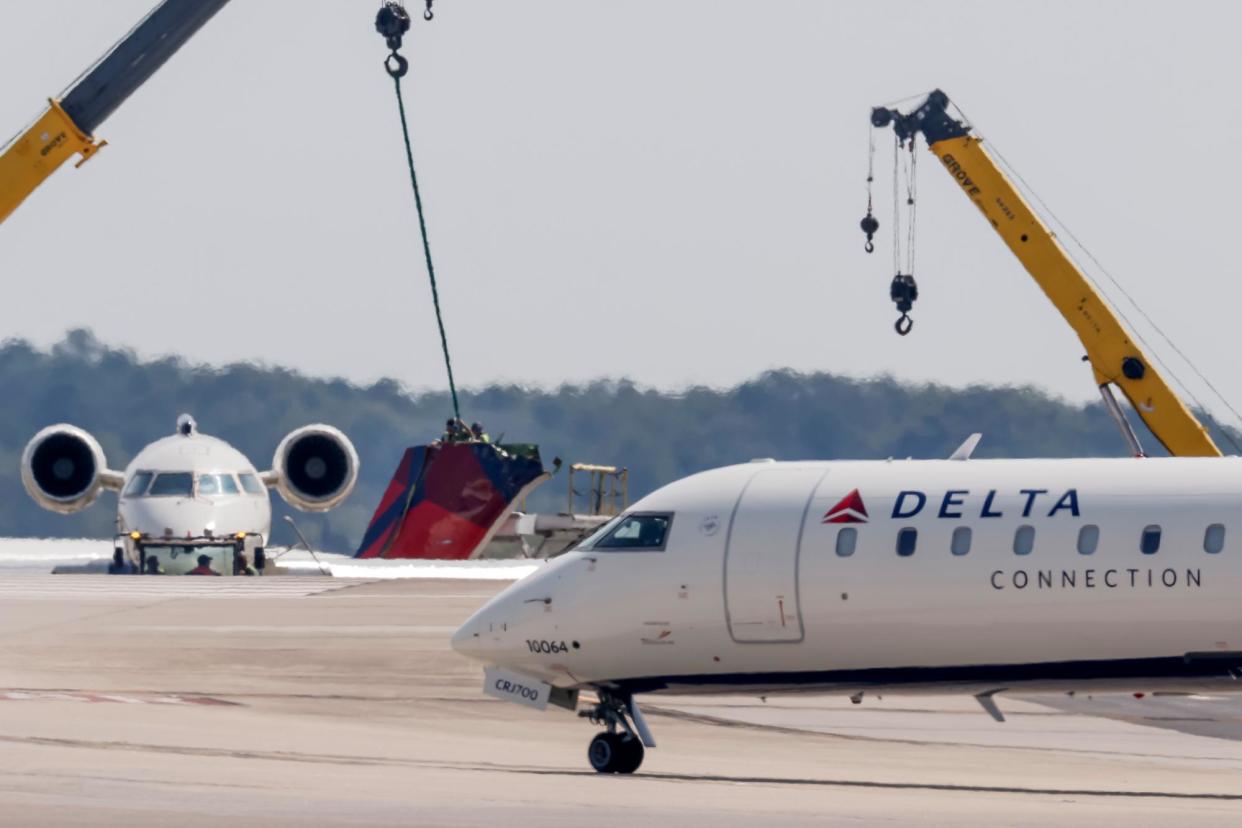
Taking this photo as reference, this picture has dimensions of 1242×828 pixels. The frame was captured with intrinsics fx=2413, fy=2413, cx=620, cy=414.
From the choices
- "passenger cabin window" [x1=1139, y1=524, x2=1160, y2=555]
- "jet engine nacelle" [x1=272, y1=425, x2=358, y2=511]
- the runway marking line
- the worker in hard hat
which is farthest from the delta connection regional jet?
"jet engine nacelle" [x1=272, y1=425, x2=358, y2=511]

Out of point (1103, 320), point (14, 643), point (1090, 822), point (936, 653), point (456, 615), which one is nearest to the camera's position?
point (1090, 822)

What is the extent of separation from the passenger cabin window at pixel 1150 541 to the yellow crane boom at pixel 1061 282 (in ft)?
92.6

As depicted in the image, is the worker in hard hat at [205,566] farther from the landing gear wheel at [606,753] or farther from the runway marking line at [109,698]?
the landing gear wheel at [606,753]

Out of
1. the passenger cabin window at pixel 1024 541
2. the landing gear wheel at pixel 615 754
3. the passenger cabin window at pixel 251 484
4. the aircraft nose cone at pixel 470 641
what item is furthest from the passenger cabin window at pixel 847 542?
the passenger cabin window at pixel 251 484

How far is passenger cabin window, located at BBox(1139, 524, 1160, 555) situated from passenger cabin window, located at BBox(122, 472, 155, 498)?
3659 centimetres

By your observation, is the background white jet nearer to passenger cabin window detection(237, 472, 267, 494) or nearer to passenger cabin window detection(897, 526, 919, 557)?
passenger cabin window detection(237, 472, 267, 494)

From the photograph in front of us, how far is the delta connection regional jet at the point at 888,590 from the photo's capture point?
19688mm

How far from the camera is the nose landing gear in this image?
2142cm

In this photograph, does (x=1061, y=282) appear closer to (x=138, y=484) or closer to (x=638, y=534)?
(x=138, y=484)

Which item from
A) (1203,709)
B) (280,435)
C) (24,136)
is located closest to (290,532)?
(280,435)

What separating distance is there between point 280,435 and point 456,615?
28.5 meters

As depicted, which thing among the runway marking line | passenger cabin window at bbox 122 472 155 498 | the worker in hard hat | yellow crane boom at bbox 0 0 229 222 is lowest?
the runway marking line

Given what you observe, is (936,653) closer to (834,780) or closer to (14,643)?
(834,780)

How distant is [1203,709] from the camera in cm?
3041
